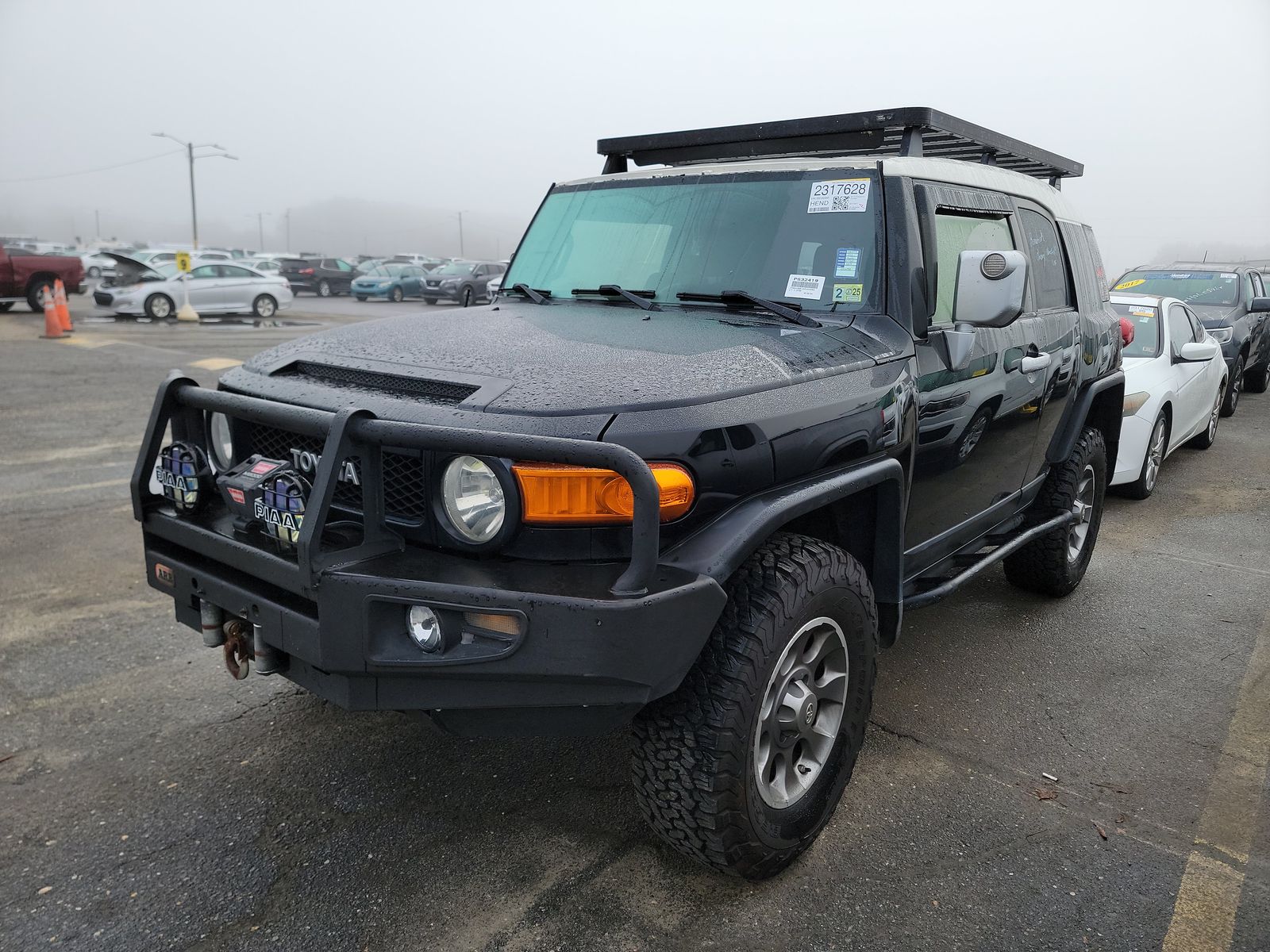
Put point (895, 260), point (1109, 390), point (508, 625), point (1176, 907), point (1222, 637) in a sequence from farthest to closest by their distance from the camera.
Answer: point (1109, 390)
point (1222, 637)
point (895, 260)
point (1176, 907)
point (508, 625)

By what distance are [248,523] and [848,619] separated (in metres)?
1.65

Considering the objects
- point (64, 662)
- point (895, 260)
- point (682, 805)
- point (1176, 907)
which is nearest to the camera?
point (682, 805)

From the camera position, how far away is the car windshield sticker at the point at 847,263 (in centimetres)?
325

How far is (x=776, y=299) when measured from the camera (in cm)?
327

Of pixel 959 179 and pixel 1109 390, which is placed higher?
pixel 959 179

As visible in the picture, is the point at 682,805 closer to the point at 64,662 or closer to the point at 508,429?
the point at 508,429

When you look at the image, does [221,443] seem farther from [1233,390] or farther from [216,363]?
[216,363]

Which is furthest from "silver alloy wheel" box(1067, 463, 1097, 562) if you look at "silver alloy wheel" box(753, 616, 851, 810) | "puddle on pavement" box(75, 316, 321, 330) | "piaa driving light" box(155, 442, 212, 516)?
"puddle on pavement" box(75, 316, 321, 330)

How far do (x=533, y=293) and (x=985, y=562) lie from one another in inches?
81.4

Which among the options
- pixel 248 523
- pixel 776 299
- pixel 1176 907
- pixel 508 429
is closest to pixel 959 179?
pixel 776 299

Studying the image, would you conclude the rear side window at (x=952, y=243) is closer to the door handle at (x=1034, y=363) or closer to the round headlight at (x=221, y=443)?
the door handle at (x=1034, y=363)

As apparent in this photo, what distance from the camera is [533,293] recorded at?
3.86 m

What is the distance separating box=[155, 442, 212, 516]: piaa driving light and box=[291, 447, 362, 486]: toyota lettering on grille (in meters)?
0.30

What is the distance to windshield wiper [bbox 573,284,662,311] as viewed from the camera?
3.40 metres
